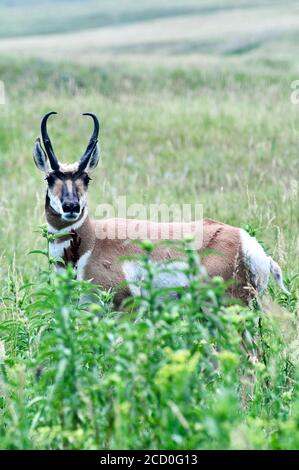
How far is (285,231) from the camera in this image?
7.76 metres

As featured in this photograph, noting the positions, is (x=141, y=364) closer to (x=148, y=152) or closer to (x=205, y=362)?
(x=205, y=362)

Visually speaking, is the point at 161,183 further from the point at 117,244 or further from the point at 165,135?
the point at 117,244

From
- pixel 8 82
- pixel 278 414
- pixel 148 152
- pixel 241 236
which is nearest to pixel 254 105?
pixel 148 152

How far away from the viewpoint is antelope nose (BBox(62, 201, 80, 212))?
559cm

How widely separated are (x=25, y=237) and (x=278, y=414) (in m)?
4.73

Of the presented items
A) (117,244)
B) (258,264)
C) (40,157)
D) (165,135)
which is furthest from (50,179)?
(165,135)

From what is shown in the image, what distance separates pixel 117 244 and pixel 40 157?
2.66 feet

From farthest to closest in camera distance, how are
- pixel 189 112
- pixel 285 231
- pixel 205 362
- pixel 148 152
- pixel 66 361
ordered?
1. pixel 189 112
2. pixel 148 152
3. pixel 285 231
4. pixel 205 362
5. pixel 66 361

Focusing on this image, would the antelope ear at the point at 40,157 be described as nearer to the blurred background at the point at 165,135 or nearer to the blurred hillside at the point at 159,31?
the blurred background at the point at 165,135

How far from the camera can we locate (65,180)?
18.9 ft

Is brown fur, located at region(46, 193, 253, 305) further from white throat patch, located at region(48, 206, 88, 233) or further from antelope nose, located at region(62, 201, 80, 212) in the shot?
antelope nose, located at region(62, 201, 80, 212)

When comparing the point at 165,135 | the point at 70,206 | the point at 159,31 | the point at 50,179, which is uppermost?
the point at 50,179

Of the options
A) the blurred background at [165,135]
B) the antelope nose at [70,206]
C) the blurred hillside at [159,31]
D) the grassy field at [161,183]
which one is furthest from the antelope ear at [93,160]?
the blurred hillside at [159,31]

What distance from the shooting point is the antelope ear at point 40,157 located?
591 cm
